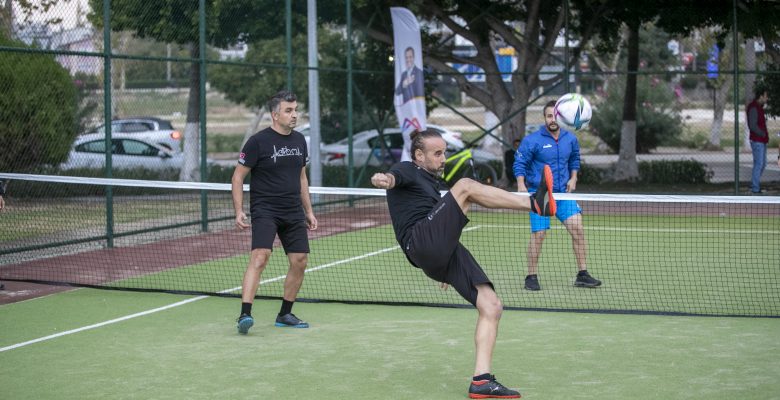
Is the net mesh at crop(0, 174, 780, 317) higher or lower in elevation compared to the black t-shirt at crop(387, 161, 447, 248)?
lower

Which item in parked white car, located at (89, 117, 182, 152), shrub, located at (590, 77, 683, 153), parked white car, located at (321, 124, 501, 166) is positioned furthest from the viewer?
shrub, located at (590, 77, 683, 153)

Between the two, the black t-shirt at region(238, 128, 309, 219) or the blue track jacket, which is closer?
the black t-shirt at region(238, 128, 309, 219)

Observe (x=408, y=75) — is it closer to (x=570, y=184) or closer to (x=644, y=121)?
(x=570, y=184)

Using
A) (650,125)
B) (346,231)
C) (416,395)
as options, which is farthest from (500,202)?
(650,125)

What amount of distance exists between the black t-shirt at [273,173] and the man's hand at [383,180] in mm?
2264

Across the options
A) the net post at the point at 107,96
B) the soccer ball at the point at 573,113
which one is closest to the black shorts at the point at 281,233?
the soccer ball at the point at 573,113

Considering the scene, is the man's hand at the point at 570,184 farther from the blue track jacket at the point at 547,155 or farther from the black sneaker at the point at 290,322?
the black sneaker at the point at 290,322

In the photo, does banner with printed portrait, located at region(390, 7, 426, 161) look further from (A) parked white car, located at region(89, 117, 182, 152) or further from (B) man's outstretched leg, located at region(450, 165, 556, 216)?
(B) man's outstretched leg, located at region(450, 165, 556, 216)

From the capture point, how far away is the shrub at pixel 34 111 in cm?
1722

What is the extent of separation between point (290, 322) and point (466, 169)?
1412cm

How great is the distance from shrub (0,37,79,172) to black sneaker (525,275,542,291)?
391 inches

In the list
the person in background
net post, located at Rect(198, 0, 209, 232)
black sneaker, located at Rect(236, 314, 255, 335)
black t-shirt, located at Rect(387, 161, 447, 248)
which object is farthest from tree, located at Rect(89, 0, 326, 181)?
black t-shirt, located at Rect(387, 161, 447, 248)

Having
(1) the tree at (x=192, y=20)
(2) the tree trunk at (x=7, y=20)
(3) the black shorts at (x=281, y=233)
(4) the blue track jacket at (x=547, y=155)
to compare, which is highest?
(1) the tree at (x=192, y=20)

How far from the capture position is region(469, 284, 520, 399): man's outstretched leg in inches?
248
